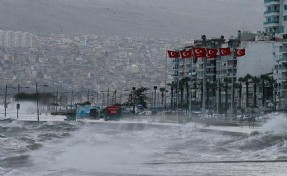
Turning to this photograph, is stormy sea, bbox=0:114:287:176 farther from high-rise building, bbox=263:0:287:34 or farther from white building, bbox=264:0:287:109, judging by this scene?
high-rise building, bbox=263:0:287:34

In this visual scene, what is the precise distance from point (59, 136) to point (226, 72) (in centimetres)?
7770

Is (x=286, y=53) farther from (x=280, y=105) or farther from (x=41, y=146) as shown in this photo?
(x=41, y=146)

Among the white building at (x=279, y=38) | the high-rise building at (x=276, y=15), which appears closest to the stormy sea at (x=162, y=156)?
the white building at (x=279, y=38)

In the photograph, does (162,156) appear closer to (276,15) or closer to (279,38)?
Answer: (279,38)

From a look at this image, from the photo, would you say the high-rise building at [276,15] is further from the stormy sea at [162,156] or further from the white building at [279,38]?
the stormy sea at [162,156]

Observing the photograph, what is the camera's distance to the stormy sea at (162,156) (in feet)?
107

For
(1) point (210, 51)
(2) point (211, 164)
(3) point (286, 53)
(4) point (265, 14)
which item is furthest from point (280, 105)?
(2) point (211, 164)

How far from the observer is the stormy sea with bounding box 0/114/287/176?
3266cm

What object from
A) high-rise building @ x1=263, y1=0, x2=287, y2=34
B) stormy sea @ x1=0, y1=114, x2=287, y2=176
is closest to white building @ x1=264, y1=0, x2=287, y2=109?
high-rise building @ x1=263, y1=0, x2=287, y2=34

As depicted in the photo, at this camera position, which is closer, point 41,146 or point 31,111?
point 41,146

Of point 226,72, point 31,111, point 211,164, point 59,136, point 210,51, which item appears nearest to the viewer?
point 211,164

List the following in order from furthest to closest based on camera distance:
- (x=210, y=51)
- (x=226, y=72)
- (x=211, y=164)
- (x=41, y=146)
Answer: (x=226, y=72)
(x=210, y=51)
(x=41, y=146)
(x=211, y=164)

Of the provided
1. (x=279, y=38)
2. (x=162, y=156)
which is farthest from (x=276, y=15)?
(x=162, y=156)

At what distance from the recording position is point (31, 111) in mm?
175375
